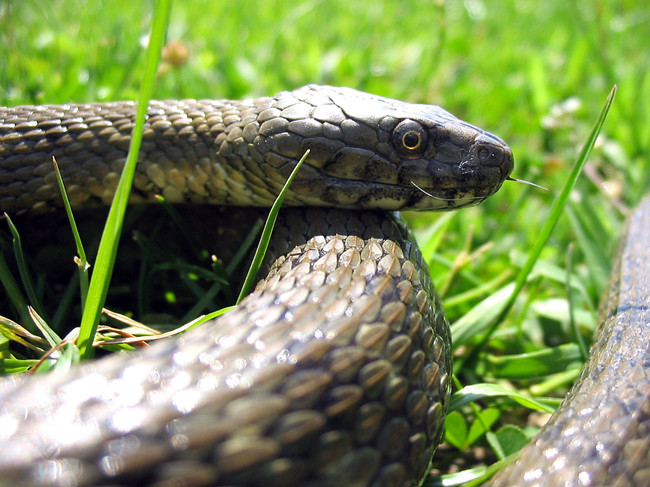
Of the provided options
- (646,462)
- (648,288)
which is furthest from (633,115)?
(646,462)

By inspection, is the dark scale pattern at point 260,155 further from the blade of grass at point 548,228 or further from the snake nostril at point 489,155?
the blade of grass at point 548,228

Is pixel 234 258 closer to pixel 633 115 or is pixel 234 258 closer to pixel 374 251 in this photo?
pixel 374 251

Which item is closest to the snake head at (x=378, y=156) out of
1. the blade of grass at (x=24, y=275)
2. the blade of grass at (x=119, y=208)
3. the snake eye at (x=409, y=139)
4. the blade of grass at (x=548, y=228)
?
the snake eye at (x=409, y=139)

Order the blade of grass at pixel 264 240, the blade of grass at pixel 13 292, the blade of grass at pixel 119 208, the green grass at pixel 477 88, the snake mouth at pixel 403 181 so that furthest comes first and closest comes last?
the green grass at pixel 477 88 → the snake mouth at pixel 403 181 → the blade of grass at pixel 13 292 → the blade of grass at pixel 264 240 → the blade of grass at pixel 119 208

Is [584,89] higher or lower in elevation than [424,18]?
lower

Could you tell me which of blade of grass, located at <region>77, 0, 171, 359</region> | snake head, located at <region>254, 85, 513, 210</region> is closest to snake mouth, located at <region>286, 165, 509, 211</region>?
snake head, located at <region>254, 85, 513, 210</region>

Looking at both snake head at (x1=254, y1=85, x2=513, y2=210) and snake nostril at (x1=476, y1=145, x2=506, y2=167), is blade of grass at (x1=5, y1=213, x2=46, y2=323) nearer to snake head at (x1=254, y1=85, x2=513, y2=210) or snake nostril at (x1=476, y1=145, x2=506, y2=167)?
snake head at (x1=254, y1=85, x2=513, y2=210)
